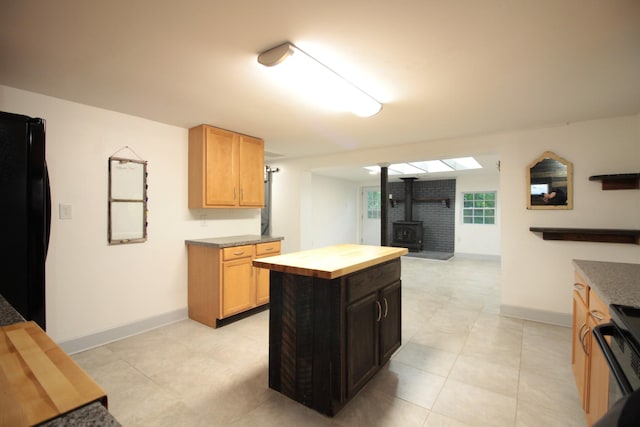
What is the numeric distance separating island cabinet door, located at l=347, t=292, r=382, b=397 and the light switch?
2.56m

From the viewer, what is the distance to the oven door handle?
892 mm

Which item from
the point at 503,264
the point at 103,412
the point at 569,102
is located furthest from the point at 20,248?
the point at 503,264

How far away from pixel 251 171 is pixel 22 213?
2.49 meters

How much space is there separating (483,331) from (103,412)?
3363 millimetres

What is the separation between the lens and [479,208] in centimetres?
755

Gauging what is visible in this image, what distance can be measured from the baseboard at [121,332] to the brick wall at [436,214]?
266 inches

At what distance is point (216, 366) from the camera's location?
7.66 feet

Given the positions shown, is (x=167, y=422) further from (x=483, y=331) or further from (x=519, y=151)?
(x=519, y=151)

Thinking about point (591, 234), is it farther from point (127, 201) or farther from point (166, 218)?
point (127, 201)

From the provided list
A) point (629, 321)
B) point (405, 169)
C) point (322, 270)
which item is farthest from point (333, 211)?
point (629, 321)

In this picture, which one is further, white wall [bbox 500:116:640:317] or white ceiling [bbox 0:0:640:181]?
white wall [bbox 500:116:640:317]

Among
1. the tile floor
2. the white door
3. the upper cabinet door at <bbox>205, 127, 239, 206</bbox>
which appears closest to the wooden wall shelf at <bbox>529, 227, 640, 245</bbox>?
the tile floor

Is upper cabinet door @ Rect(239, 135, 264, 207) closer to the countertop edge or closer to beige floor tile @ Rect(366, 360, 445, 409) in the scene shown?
→ the countertop edge

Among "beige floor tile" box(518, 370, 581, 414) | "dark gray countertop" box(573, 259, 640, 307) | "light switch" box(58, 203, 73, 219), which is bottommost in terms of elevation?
"beige floor tile" box(518, 370, 581, 414)
